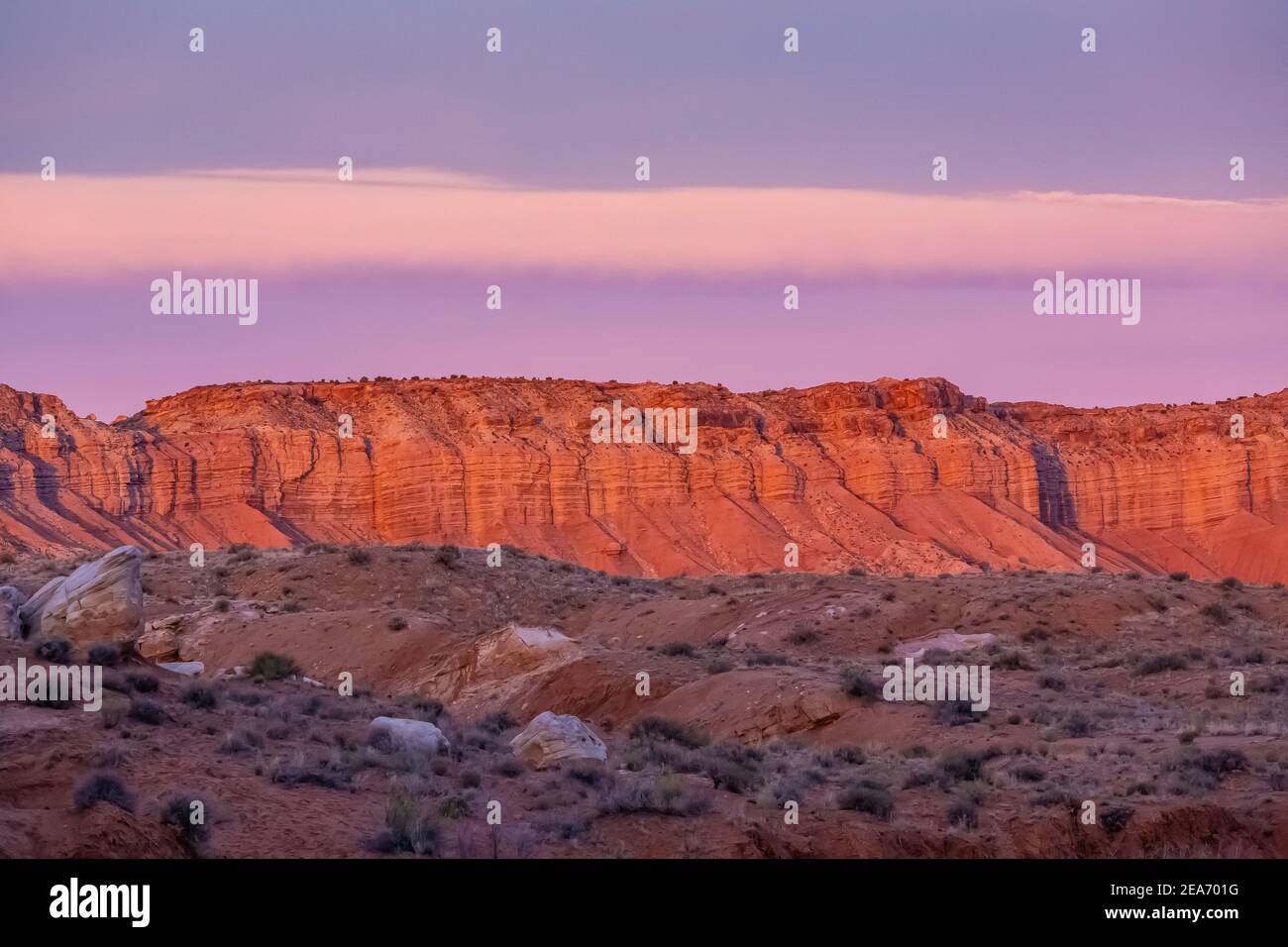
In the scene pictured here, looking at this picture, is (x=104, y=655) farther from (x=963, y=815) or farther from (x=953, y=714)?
(x=953, y=714)

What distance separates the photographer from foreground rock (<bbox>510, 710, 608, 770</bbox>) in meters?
15.5

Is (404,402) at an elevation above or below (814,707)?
above

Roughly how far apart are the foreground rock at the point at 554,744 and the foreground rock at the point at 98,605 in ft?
19.3

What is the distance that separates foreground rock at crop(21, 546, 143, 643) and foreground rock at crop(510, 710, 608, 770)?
231 inches

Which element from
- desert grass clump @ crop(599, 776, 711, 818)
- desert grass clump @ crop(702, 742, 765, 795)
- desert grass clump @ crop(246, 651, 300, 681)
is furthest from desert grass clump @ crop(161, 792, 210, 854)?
desert grass clump @ crop(246, 651, 300, 681)

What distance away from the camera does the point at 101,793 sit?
11.0 m

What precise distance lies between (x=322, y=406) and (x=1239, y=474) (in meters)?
68.7

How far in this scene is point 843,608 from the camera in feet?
120

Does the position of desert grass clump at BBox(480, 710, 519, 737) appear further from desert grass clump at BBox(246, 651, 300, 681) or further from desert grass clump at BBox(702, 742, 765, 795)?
desert grass clump at BBox(246, 651, 300, 681)

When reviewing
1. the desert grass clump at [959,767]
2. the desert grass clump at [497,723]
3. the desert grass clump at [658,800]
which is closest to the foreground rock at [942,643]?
the desert grass clump at [497,723]

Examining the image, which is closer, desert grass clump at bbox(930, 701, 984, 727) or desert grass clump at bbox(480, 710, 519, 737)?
desert grass clump at bbox(480, 710, 519, 737)

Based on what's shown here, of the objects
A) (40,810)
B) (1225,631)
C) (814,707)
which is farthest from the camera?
(1225,631)
